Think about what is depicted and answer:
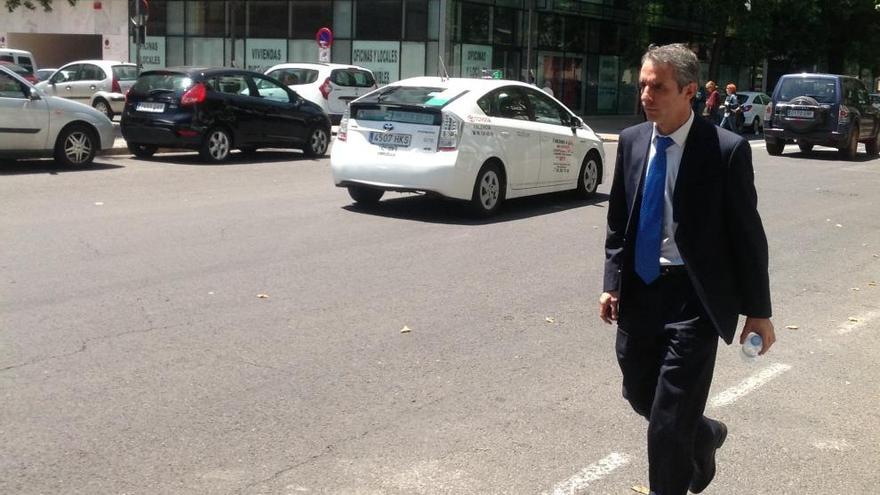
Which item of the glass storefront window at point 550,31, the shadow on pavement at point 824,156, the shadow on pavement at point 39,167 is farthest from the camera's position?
the glass storefront window at point 550,31

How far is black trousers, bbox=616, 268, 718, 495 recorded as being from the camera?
3713 mm

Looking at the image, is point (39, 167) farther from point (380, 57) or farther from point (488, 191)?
point (380, 57)

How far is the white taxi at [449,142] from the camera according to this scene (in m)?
11.5

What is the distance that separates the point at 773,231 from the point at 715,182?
8848 millimetres

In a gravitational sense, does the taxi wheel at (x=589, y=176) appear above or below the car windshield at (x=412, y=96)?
below

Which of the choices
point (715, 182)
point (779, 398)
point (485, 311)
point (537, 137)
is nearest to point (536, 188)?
point (537, 137)

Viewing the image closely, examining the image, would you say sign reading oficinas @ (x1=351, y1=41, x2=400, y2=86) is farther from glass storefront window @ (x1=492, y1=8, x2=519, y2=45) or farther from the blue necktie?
the blue necktie

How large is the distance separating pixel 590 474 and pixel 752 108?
106 feet

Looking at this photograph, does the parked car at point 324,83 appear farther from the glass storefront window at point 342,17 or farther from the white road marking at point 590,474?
the white road marking at point 590,474

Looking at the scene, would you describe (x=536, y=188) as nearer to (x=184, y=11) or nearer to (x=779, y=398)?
(x=779, y=398)

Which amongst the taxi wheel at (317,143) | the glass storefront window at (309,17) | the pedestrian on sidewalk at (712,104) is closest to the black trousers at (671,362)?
the taxi wheel at (317,143)

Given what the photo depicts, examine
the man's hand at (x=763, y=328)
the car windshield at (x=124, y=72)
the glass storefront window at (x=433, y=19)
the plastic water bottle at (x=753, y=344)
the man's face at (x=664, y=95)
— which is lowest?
the plastic water bottle at (x=753, y=344)

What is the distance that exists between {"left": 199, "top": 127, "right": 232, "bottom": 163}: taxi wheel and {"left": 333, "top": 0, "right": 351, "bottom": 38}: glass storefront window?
19591 mm

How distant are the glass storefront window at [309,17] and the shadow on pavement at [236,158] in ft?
56.7
